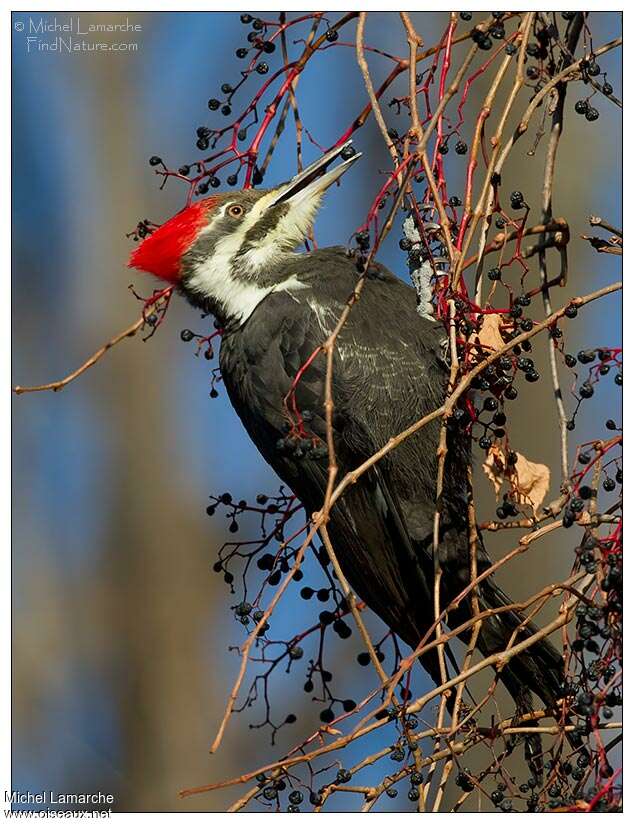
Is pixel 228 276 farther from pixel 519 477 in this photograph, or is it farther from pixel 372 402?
pixel 519 477

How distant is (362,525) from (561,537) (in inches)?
103

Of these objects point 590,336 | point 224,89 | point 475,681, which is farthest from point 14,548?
point 224,89

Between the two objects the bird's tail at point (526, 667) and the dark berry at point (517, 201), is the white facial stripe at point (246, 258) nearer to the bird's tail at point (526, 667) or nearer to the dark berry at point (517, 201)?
the dark berry at point (517, 201)

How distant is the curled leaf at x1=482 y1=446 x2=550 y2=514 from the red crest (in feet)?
4.53

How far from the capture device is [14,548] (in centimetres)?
736

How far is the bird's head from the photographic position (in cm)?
382

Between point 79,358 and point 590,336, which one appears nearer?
point 590,336

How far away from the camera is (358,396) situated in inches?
143

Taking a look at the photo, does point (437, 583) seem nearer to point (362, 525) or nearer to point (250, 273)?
point (362, 525)

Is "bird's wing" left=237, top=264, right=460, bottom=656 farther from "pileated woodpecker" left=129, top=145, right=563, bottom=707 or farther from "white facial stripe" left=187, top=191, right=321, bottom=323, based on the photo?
"white facial stripe" left=187, top=191, right=321, bottom=323

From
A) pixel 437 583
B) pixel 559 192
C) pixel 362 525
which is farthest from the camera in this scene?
pixel 559 192

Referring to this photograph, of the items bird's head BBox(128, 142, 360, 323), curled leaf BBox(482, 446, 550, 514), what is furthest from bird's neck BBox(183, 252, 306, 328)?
curled leaf BBox(482, 446, 550, 514)

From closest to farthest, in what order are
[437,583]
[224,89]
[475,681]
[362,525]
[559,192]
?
[437,583], [224,89], [362,525], [475,681], [559,192]

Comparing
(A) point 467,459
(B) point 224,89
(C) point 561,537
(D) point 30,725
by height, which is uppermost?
(D) point 30,725
